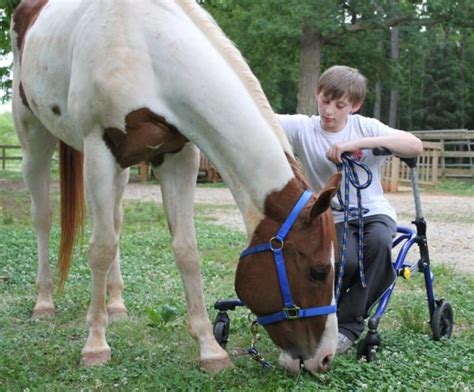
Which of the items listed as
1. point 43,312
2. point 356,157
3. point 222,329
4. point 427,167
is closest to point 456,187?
point 427,167

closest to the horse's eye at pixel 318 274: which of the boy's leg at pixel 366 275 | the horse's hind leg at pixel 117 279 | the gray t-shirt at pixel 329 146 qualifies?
the boy's leg at pixel 366 275

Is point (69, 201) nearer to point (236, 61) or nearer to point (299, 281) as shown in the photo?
point (236, 61)

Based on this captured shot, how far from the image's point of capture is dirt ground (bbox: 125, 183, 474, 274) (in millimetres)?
7241

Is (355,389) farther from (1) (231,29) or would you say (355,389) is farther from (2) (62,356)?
(1) (231,29)

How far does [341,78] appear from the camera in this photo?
345 cm

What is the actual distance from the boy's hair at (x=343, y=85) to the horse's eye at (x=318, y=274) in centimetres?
105

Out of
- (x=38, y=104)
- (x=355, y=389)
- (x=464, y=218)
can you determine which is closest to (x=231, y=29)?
(x=464, y=218)

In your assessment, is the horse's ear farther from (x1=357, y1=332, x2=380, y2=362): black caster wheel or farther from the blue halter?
(x1=357, y1=332, x2=380, y2=362): black caster wheel

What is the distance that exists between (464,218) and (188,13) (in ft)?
28.6

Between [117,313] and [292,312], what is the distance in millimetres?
1914

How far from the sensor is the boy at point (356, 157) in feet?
11.1

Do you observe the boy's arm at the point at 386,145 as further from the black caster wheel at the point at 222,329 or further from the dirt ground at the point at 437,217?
the dirt ground at the point at 437,217

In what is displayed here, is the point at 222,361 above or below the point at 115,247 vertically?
below

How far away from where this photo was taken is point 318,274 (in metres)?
2.83
